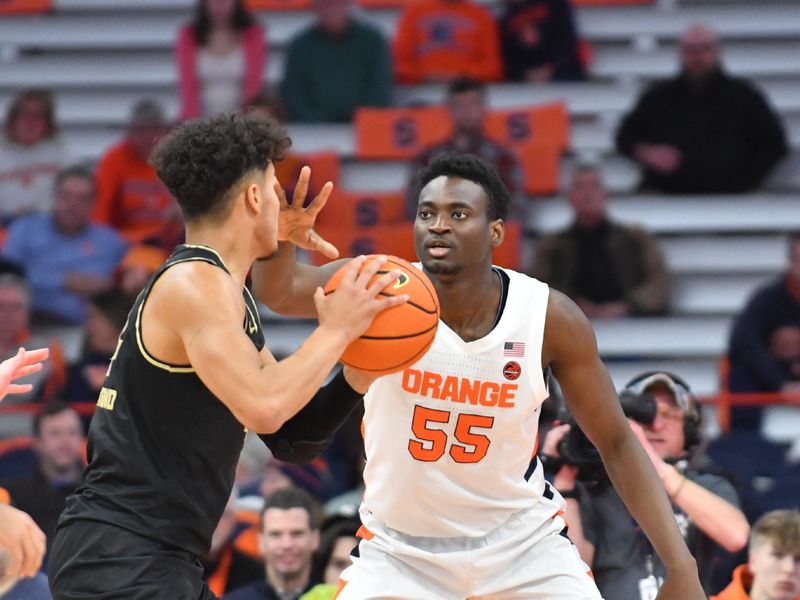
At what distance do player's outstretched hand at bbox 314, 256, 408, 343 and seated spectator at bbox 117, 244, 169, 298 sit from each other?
17.7ft

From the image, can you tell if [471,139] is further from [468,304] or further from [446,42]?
[468,304]

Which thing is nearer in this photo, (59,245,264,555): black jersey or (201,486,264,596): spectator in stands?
(59,245,264,555): black jersey

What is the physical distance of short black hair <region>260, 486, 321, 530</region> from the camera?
6547 millimetres

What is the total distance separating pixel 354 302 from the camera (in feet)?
11.8

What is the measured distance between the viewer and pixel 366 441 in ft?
15.4

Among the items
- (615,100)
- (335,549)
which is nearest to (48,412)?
(335,549)

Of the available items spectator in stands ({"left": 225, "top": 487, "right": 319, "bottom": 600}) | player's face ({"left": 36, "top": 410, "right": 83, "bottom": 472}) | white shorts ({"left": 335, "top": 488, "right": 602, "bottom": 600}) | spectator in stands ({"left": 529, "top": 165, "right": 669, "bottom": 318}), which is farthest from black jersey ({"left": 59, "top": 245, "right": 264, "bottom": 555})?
spectator in stands ({"left": 529, "top": 165, "right": 669, "bottom": 318})

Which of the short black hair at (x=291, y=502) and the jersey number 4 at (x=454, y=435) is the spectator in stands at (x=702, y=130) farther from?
the jersey number 4 at (x=454, y=435)

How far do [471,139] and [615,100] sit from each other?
175 centimetres

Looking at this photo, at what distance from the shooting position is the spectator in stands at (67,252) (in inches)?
377

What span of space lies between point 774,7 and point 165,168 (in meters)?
8.52

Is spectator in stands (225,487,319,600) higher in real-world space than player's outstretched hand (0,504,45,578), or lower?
lower

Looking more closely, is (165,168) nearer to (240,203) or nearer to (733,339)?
(240,203)

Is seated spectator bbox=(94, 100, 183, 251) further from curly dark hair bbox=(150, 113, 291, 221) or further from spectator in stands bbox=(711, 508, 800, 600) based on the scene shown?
curly dark hair bbox=(150, 113, 291, 221)
